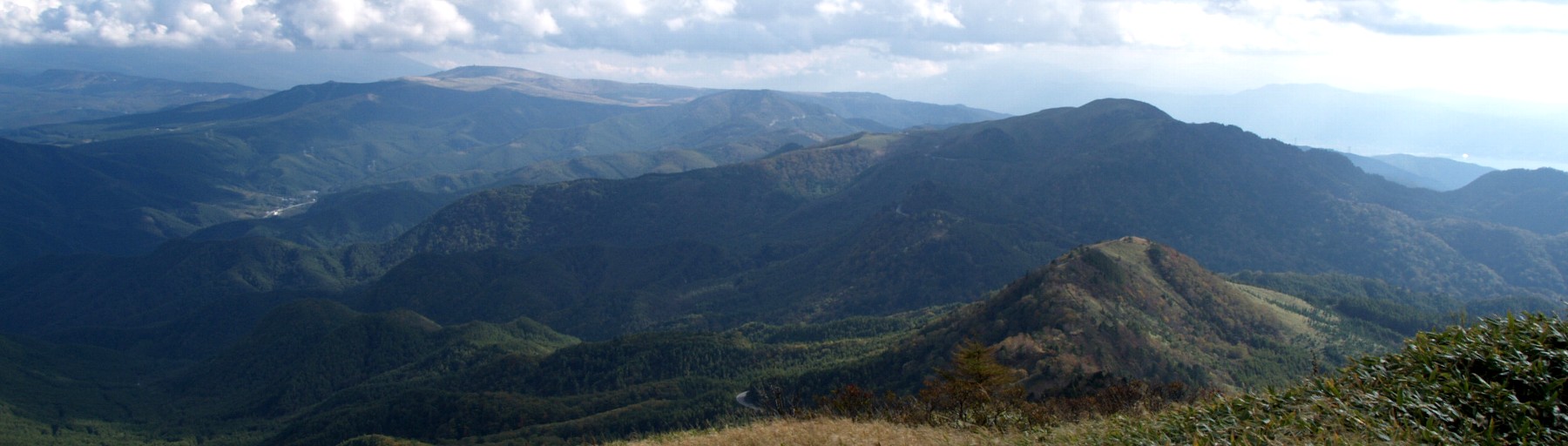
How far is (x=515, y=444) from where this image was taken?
7181cm

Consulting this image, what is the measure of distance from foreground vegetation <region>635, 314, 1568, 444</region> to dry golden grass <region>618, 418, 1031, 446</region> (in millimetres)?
83

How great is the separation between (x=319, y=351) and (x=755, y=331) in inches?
3087

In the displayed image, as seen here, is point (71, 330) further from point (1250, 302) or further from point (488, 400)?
point (1250, 302)

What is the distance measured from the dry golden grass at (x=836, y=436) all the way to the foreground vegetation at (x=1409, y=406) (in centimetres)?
8

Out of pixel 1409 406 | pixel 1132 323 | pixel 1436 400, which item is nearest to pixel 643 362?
pixel 1132 323

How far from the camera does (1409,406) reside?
536 inches

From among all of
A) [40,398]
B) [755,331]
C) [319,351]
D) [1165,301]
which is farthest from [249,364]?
[1165,301]

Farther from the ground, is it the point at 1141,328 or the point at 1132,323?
the point at 1132,323

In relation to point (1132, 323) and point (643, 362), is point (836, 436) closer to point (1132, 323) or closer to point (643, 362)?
point (1132, 323)

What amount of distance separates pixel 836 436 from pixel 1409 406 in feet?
38.1

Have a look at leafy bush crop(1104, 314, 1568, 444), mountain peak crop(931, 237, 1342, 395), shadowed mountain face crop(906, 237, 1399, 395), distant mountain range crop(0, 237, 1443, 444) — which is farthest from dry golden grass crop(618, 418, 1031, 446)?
mountain peak crop(931, 237, 1342, 395)

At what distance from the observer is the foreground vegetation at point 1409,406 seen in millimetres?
12805

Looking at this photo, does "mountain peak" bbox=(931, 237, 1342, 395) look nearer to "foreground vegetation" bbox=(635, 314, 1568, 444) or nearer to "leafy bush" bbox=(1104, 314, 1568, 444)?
"foreground vegetation" bbox=(635, 314, 1568, 444)

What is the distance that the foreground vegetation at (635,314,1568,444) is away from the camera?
12805mm
